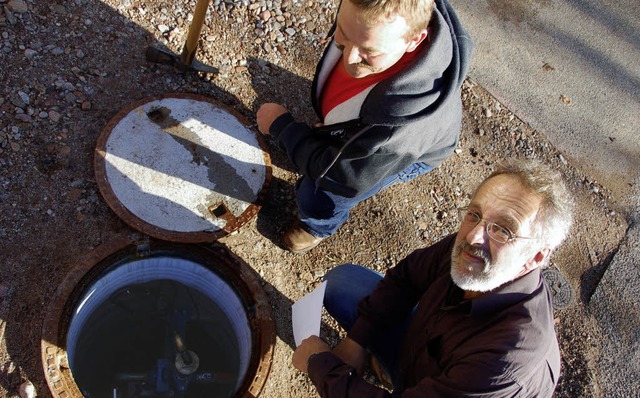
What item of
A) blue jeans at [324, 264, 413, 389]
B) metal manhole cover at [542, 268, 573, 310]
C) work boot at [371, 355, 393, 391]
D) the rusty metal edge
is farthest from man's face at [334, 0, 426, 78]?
metal manhole cover at [542, 268, 573, 310]

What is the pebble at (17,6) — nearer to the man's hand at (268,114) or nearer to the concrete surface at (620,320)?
the man's hand at (268,114)

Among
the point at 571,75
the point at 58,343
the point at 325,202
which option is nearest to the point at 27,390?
the point at 58,343

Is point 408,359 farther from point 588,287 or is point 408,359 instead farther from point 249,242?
point 588,287

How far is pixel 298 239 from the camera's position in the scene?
2.74m

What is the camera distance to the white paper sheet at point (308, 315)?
2314 mm

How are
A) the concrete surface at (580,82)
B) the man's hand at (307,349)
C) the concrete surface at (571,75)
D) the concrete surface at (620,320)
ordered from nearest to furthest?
1. the man's hand at (307,349)
2. the concrete surface at (620,320)
3. the concrete surface at (580,82)
4. the concrete surface at (571,75)

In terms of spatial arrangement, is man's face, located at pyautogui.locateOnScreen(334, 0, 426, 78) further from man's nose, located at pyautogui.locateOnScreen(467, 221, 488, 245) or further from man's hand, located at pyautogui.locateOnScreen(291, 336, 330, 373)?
man's hand, located at pyautogui.locateOnScreen(291, 336, 330, 373)

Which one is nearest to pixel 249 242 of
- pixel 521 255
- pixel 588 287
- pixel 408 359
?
pixel 408 359

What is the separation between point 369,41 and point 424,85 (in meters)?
0.25

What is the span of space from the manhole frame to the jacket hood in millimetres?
1080

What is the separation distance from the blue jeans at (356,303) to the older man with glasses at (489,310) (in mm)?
153

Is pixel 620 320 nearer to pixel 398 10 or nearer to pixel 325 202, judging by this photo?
pixel 325 202

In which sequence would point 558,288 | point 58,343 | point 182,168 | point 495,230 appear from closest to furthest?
point 495,230
point 58,343
point 182,168
point 558,288

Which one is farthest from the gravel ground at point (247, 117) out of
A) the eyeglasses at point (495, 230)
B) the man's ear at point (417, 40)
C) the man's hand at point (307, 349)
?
the man's ear at point (417, 40)
